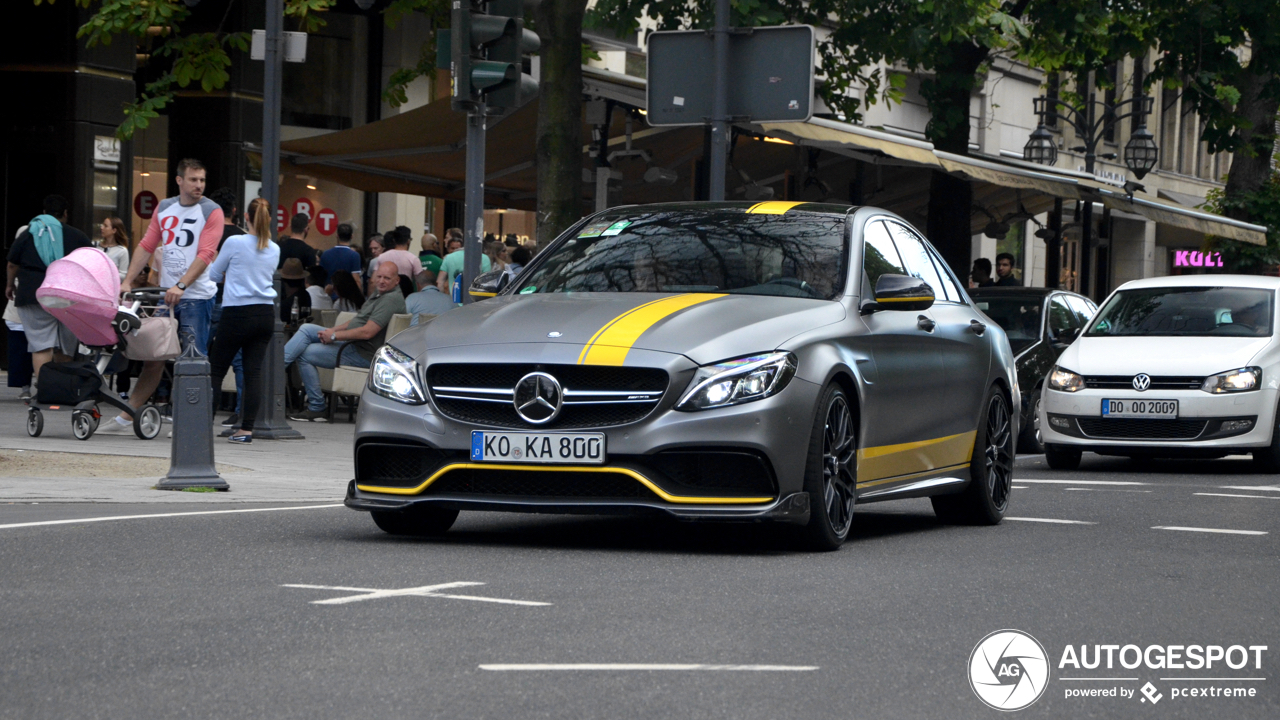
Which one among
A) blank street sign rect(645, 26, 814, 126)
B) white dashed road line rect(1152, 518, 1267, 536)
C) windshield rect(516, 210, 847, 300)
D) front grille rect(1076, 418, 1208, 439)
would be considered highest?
blank street sign rect(645, 26, 814, 126)

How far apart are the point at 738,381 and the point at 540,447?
0.81 metres

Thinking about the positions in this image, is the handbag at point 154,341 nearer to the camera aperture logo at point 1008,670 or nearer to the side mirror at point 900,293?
the side mirror at point 900,293

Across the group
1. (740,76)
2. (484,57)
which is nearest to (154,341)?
(484,57)

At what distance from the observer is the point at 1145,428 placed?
49.9 ft

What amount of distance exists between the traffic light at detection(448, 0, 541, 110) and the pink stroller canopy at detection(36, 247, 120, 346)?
3.33m

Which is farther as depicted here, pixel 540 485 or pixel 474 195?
pixel 474 195

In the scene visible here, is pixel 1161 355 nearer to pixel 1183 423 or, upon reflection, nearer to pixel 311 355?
pixel 1183 423

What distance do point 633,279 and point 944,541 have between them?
1.90 metres

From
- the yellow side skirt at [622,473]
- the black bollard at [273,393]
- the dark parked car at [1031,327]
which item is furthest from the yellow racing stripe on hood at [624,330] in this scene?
the dark parked car at [1031,327]

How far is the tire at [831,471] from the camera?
804 centimetres

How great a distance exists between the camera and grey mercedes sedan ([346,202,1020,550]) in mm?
7773

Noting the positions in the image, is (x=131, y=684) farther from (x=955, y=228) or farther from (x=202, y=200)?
(x=955, y=228)

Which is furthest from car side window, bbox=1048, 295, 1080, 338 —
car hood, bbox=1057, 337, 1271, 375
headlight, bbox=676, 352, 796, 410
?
headlight, bbox=676, 352, 796, 410

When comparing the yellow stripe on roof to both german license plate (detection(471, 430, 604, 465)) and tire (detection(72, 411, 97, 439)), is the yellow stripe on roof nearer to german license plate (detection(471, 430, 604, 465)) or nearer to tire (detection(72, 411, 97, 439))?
german license plate (detection(471, 430, 604, 465))
